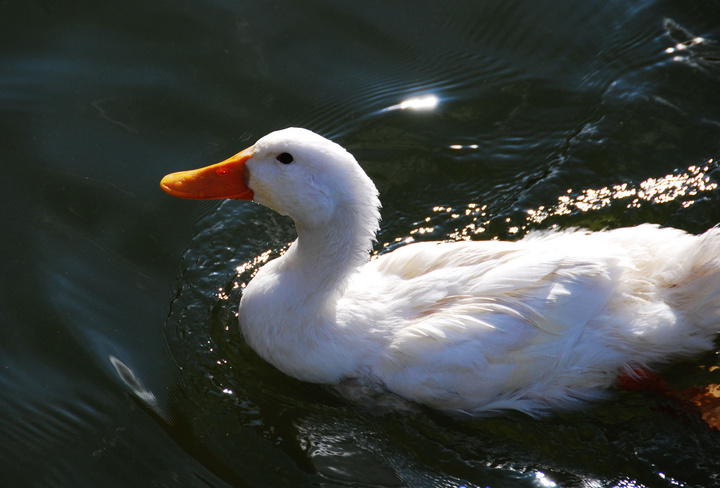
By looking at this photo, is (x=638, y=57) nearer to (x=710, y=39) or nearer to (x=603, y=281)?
(x=710, y=39)

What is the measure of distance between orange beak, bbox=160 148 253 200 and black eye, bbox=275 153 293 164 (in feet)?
0.72

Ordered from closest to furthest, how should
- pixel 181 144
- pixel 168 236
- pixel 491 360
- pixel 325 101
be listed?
pixel 491 360
pixel 168 236
pixel 181 144
pixel 325 101

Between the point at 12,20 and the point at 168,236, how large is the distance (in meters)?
2.50

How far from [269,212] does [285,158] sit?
140 centimetres

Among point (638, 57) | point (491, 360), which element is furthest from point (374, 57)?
point (491, 360)

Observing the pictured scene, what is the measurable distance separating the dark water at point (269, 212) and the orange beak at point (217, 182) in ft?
2.82

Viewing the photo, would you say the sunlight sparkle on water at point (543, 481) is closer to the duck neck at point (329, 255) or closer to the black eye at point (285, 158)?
the duck neck at point (329, 255)

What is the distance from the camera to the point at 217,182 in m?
4.14

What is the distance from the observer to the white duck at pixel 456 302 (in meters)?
3.84

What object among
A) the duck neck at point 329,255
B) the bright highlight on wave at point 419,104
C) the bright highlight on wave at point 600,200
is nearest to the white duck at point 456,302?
the duck neck at point 329,255

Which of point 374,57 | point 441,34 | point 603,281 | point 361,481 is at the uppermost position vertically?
Result: point 441,34

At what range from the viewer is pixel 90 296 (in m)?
4.59

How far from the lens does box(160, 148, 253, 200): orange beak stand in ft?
13.5

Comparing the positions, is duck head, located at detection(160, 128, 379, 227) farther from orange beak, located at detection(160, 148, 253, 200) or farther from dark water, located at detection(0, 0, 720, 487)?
dark water, located at detection(0, 0, 720, 487)
